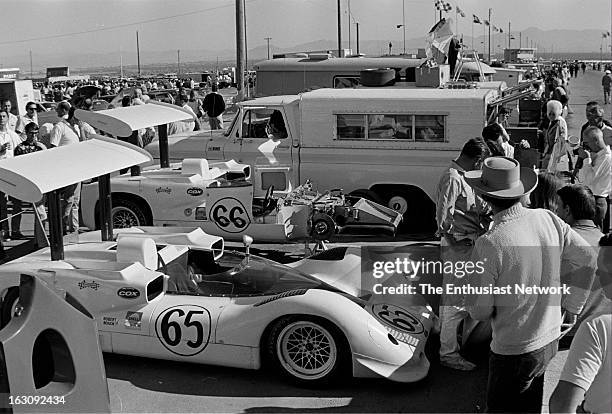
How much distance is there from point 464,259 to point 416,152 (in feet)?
14.8

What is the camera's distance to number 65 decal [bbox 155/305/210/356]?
550 cm

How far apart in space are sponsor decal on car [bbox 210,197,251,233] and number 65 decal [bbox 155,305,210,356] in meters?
3.49

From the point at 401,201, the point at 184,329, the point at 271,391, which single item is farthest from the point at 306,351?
the point at 401,201

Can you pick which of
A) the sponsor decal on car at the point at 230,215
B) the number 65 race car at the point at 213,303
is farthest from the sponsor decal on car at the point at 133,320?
the sponsor decal on car at the point at 230,215

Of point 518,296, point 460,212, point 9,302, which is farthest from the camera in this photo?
point 460,212

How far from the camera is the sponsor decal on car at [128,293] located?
5625 millimetres

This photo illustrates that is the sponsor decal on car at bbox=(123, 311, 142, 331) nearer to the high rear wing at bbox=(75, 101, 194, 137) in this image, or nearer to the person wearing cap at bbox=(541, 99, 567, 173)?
the high rear wing at bbox=(75, 101, 194, 137)

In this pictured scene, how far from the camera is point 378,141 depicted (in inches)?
409

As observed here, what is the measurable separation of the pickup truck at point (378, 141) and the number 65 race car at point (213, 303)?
3.94m

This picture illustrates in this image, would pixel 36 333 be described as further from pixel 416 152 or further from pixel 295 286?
pixel 416 152

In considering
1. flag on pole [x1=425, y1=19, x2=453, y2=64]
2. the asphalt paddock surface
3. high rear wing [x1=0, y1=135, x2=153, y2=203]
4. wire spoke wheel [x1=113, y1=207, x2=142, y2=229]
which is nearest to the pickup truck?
wire spoke wheel [x1=113, y1=207, x2=142, y2=229]

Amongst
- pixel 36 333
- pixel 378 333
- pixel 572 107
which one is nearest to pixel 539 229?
pixel 378 333

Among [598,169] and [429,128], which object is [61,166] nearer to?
[598,169]

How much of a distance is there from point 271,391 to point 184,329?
2.67ft
